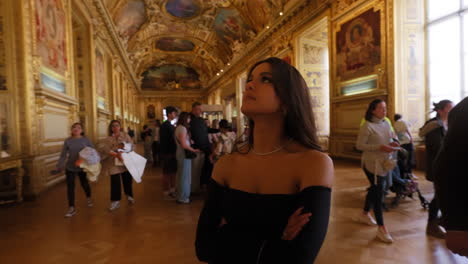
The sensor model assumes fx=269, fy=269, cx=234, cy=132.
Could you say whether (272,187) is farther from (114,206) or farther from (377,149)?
(114,206)

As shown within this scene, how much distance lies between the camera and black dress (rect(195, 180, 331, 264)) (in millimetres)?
902

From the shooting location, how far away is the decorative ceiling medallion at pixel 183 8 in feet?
62.7

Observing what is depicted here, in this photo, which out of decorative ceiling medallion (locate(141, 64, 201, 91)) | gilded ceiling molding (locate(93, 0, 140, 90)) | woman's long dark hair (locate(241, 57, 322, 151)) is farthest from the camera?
decorative ceiling medallion (locate(141, 64, 201, 91))

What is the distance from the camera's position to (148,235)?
356 centimetres

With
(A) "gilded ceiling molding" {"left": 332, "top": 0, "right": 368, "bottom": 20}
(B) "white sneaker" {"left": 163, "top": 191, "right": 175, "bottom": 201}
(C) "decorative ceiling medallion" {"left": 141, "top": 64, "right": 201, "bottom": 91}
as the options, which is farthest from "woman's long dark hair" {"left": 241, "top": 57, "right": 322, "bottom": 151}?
(C) "decorative ceiling medallion" {"left": 141, "top": 64, "right": 201, "bottom": 91}

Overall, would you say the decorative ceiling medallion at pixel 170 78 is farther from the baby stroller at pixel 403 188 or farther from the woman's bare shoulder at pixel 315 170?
the woman's bare shoulder at pixel 315 170

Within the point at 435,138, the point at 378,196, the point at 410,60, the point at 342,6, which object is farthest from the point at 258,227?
the point at 342,6

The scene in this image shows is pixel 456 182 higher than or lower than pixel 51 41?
lower

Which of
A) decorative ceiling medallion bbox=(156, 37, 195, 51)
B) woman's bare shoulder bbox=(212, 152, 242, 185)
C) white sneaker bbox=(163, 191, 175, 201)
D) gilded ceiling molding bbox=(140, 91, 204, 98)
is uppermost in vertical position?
decorative ceiling medallion bbox=(156, 37, 195, 51)

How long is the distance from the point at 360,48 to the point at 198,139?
741 centimetres

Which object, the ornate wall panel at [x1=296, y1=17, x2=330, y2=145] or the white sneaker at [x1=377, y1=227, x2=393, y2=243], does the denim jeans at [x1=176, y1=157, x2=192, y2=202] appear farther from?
the ornate wall panel at [x1=296, y1=17, x2=330, y2=145]

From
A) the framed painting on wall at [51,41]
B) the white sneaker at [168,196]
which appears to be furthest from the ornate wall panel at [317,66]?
the framed painting on wall at [51,41]

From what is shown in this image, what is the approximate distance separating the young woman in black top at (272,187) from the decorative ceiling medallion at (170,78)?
126 ft

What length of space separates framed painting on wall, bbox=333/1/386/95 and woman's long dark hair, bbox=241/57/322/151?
9176 millimetres
